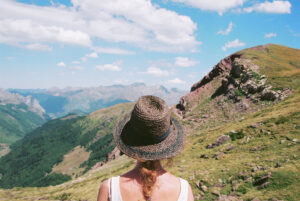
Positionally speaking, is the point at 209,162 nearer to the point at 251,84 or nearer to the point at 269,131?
the point at 269,131

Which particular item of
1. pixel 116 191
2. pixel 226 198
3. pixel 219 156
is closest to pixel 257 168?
pixel 226 198

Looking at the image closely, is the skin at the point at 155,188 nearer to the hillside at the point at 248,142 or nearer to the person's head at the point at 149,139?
the person's head at the point at 149,139

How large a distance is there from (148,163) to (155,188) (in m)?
0.45

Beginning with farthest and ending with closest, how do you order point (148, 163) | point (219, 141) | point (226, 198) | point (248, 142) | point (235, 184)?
point (219, 141) → point (248, 142) → point (235, 184) → point (226, 198) → point (148, 163)

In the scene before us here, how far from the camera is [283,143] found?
18.3 meters

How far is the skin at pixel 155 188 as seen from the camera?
3.56 m

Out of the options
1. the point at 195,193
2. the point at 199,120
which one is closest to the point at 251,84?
the point at 199,120

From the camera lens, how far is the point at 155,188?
362cm

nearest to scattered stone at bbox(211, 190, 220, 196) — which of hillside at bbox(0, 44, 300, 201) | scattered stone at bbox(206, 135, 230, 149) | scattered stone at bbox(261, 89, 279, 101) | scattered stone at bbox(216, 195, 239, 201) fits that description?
hillside at bbox(0, 44, 300, 201)

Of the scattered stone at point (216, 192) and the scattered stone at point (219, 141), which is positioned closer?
the scattered stone at point (216, 192)

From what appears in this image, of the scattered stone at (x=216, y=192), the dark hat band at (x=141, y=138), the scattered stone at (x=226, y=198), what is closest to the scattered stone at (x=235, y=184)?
the scattered stone at (x=226, y=198)

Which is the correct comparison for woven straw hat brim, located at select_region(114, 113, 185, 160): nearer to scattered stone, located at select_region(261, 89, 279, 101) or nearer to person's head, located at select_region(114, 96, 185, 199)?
person's head, located at select_region(114, 96, 185, 199)

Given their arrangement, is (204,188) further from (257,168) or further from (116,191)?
(116,191)

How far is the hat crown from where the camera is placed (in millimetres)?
3564
